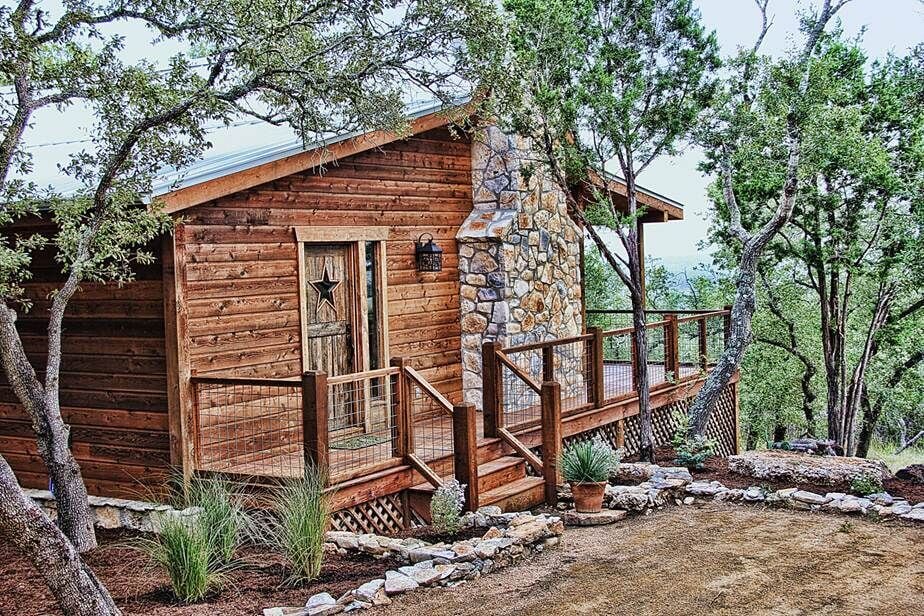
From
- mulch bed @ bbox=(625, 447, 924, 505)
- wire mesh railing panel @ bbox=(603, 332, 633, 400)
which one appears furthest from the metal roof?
mulch bed @ bbox=(625, 447, 924, 505)

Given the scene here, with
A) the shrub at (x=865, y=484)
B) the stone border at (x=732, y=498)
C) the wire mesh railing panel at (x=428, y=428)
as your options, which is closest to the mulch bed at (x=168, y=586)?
the wire mesh railing panel at (x=428, y=428)

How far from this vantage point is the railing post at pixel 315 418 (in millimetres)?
6914

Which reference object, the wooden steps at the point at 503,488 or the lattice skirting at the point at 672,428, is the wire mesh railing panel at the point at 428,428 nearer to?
the wooden steps at the point at 503,488

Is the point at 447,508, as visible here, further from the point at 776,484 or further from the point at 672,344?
the point at 672,344

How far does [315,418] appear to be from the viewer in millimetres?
6938

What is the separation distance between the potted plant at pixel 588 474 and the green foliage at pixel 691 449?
7.44ft

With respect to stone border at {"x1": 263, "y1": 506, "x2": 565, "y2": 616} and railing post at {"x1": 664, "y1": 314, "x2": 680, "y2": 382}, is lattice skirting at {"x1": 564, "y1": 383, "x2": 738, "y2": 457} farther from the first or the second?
stone border at {"x1": 263, "y1": 506, "x2": 565, "y2": 616}

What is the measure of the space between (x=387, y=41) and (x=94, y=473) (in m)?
4.56

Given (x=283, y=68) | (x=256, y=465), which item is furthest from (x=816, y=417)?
(x=283, y=68)

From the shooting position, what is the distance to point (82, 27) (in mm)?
6082

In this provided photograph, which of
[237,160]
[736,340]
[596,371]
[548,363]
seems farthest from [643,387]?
[237,160]

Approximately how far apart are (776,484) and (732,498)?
2.91 feet

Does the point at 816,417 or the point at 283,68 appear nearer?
the point at 283,68

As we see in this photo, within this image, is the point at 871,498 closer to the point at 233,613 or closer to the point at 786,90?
the point at 786,90
